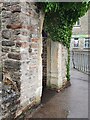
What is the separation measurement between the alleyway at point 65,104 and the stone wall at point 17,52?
624 mm

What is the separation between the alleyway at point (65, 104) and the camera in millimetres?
5186

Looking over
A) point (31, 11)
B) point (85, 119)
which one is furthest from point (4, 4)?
point (85, 119)

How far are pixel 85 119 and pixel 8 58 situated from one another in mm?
2273

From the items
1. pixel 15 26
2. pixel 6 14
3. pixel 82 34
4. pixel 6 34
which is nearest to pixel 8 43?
pixel 6 34

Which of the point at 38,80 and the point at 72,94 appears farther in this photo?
the point at 72,94

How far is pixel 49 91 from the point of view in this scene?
24.2 feet

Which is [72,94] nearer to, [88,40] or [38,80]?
[38,80]

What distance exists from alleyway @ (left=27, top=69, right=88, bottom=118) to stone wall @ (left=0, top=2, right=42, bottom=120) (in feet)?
2.05

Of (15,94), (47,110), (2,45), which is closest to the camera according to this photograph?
(15,94)

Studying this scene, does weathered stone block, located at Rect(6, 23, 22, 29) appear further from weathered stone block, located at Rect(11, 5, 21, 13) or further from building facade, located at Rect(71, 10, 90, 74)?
building facade, located at Rect(71, 10, 90, 74)

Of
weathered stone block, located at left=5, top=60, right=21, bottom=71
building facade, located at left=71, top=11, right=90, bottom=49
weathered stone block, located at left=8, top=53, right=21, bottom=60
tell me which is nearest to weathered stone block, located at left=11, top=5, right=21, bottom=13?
weathered stone block, located at left=8, top=53, right=21, bottom=60

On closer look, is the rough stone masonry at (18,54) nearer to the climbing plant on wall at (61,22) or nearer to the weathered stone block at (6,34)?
the weathered stone block at (6,34)

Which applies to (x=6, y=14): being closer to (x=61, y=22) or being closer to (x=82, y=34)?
(x=61, y=22)

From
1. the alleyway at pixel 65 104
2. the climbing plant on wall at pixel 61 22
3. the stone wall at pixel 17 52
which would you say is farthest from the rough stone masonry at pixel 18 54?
the climbing plant on wall at pixel 61 22
